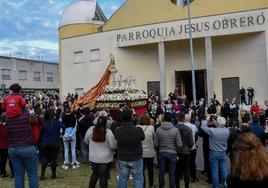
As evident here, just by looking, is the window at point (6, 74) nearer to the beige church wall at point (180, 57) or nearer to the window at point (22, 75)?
the window at point (22, 75)

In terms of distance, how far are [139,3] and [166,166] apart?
100.0 feet

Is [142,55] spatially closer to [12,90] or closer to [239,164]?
[12,90]

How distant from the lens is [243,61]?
3309cm

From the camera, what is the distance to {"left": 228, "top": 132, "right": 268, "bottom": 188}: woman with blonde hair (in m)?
3.55

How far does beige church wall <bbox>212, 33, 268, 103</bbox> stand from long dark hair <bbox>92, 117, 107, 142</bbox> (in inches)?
990

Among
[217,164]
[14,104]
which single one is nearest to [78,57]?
[217,164]

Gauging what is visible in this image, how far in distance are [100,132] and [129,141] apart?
74 centimetres

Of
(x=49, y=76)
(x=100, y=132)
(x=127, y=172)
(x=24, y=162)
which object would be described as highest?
(x=49, y=76)

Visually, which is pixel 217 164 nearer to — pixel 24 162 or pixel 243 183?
pixel 24 162

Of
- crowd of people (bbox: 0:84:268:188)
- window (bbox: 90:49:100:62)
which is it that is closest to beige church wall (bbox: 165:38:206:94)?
window (bbox: 90:49:100:62)

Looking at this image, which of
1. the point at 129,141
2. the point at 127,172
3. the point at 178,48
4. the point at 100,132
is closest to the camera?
the point at 129,141

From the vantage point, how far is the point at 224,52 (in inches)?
1352

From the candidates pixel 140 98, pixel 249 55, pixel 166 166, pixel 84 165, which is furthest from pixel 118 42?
pixel 166 166

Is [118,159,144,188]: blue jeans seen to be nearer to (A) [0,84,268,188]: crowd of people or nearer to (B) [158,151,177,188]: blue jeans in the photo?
(A) [0,84,268,188]: crowd of people
